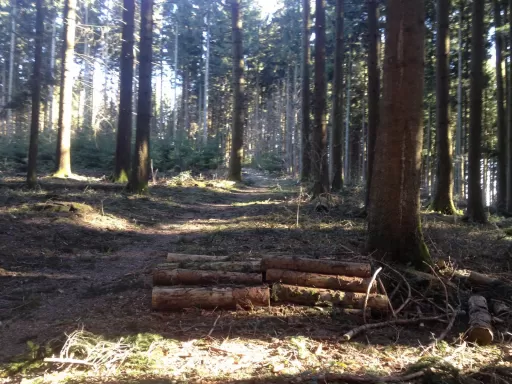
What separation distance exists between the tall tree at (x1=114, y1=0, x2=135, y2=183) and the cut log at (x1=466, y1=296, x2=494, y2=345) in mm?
13818

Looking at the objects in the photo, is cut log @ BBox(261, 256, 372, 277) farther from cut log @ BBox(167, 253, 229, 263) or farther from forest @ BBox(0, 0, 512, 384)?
cut log @ BBox(167, 253, 229, 263)

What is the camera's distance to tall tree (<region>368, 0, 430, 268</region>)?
6250 mm

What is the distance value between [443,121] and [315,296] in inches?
383

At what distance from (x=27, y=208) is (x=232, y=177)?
1360 cm

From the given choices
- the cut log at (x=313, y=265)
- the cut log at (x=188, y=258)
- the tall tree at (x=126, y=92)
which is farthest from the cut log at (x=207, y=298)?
the tall tree at (x=126, y=92)

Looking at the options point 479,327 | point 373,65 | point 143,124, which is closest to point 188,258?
point 479,327

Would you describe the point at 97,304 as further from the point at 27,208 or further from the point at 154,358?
the point at 27,208

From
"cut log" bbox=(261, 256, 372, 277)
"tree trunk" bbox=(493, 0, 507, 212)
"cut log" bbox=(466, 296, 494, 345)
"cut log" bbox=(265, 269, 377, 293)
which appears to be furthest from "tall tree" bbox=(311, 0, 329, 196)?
"cut log" bbox=(466, 296, 494, 345)

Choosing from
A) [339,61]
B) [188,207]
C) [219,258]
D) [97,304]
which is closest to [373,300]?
[219,258]

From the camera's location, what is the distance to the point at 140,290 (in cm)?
609

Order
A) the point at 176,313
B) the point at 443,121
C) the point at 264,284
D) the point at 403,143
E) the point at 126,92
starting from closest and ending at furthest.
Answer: the point at 176,313
the point at 264,284
the point at 403,143
the point at 443,121
the point at 126,92

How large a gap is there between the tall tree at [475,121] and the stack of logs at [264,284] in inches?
327

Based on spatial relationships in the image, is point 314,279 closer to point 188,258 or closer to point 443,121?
point 188,258

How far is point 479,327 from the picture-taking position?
180 inches
